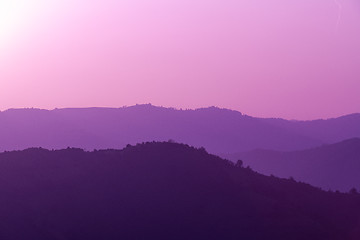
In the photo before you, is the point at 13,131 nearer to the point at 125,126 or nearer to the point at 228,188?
the point at 125,126

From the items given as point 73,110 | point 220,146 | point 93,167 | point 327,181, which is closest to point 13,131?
point 73,110

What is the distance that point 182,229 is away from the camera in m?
35.8

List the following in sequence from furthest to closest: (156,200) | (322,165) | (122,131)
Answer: (122,131), (322,165), (156,200)

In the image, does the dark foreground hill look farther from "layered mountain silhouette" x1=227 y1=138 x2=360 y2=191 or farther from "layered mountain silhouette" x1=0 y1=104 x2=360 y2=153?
"layered mountain silhouette" x1=0 y1=104 x2=360 y2=153

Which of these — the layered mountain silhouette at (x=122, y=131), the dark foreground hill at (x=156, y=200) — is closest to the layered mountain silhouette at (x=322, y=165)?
the dark foreground hill at (x=156, y=200)

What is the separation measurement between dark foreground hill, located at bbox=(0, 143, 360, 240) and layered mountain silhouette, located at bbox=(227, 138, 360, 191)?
5291 centimetres

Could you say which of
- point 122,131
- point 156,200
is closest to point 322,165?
point 156,200

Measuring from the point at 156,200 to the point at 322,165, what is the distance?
68.9 m

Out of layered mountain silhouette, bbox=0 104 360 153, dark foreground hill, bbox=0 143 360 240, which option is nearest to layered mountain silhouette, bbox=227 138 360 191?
dark foreground hill, bbox=0 143 360 240

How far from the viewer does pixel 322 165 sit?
10444 cm

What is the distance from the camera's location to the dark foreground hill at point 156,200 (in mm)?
35781

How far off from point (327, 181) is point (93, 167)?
61.7m

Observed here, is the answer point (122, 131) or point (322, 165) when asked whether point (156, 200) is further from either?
point (122, 131)

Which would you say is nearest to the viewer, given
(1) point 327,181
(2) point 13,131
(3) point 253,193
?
(3) point 253,193
